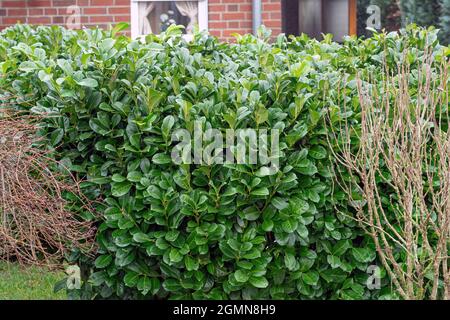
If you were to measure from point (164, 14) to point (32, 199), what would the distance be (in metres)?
5.79

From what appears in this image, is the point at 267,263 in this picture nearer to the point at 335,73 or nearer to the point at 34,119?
the point at 335,73

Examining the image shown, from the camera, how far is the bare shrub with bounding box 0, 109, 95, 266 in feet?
12.8

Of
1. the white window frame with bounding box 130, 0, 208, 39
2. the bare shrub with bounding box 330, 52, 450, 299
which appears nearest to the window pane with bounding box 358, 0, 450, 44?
the white window frame with bounding box 130, 0, 208, 39

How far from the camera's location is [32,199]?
3.94 metres

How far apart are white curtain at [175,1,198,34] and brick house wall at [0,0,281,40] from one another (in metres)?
0.23

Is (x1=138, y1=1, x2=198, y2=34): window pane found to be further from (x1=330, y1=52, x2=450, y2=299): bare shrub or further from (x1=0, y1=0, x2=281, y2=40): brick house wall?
(x1=330, y1=52, x2=450, y2=299): bare shrub

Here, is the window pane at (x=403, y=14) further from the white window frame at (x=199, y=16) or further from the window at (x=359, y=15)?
the white window frame at (x=199, y=16)

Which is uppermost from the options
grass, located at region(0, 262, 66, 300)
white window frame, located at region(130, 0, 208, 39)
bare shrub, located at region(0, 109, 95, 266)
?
white window frame, located at region(130, 0, 208, 39)

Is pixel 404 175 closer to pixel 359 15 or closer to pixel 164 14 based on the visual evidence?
pixel 164 14

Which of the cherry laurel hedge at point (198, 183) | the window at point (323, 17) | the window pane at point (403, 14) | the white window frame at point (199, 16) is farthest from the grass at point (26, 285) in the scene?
the window at point (323, 17)

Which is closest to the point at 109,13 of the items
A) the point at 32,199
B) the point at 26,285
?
the point at 26,285

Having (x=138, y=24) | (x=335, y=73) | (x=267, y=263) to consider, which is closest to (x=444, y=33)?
(x=138, y=24)

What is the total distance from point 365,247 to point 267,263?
581 mm
